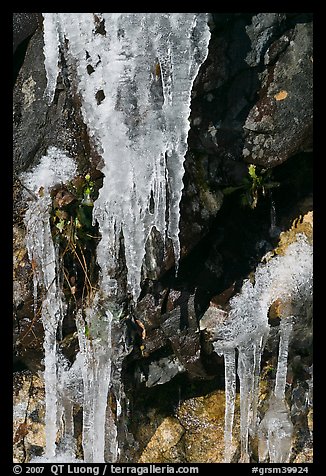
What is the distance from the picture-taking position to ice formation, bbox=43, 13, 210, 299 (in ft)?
11.9

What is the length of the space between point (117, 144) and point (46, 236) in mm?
960

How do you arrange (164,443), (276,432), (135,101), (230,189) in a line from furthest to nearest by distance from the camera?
(164,443) → (276,432) → (230,189) → (135,101)

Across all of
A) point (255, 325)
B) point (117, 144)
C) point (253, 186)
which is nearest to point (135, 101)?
point (117, 144)

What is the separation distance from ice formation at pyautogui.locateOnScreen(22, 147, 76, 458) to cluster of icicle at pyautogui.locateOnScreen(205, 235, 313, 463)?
1303 millimetres

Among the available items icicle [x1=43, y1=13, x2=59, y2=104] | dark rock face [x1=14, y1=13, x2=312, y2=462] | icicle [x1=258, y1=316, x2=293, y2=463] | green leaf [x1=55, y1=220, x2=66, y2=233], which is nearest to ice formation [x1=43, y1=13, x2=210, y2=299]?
icicle [x1=43, y1=13, x2=59, y2=104]

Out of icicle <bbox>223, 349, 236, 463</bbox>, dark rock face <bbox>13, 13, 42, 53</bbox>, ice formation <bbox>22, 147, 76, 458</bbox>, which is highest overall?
dark rock face <bbox>13, 13, 42, 53</bbox>

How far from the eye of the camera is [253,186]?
437 centimetres

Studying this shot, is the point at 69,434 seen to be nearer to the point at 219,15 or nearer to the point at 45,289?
the point at 45,289

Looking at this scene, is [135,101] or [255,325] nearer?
[135,101]

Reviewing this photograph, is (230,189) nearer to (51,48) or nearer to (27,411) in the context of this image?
(51,48)

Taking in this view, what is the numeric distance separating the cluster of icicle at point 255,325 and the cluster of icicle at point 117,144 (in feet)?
3.00

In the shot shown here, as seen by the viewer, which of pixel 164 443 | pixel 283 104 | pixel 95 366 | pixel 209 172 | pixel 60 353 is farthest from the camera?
pixel 164 443

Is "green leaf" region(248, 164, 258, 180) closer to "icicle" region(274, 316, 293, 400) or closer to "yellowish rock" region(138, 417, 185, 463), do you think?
"icicle" region(274, 316, 293, 400)

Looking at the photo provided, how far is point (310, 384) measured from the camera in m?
5.02
